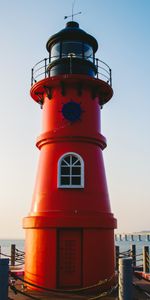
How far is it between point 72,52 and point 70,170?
4588 millimetres

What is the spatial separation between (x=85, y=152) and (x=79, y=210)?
6.85 feet

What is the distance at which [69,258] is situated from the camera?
34.4 feet

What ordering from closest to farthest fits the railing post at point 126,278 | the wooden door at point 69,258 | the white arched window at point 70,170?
the railing post at point 126,278, the wooden door at point 69,258, the white arched window at point 70,170

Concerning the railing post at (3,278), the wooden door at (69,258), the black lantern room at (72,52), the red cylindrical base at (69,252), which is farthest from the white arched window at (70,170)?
the railing post at (3,278)

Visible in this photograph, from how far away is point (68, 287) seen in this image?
10.3m

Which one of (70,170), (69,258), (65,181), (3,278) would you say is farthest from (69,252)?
(3,278)

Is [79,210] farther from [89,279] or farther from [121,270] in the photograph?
[121,270]

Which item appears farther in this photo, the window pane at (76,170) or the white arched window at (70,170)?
the window pane at (76,170)

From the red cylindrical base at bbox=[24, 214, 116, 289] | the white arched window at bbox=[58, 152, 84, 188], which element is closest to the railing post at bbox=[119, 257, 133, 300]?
the red cylindrical base at bbox=[24, 214, 116, 289]

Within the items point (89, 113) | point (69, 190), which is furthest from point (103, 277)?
point (89, 113)

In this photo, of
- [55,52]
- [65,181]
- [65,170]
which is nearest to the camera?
[65,181]

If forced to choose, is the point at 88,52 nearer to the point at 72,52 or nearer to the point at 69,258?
the point at 72,52

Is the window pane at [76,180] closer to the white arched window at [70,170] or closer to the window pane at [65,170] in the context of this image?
the white arched window at [70,170]

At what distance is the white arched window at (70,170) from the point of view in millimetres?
11257
